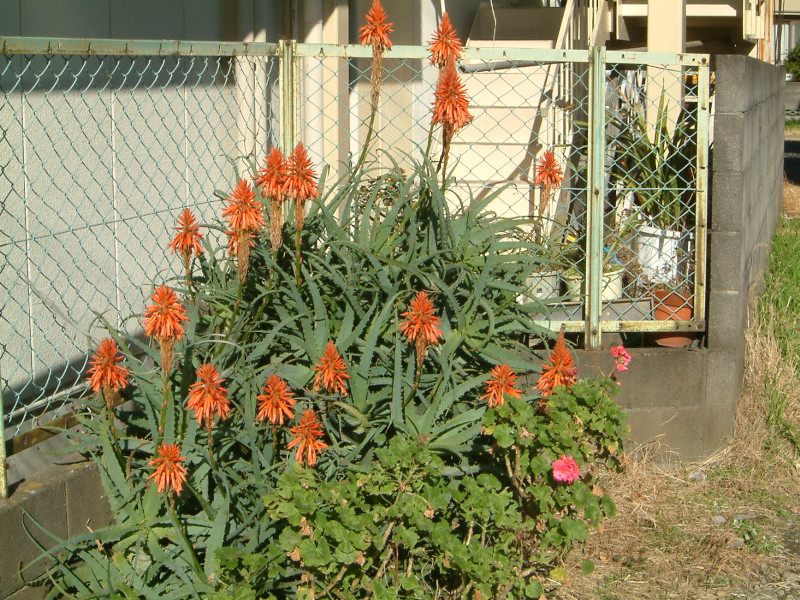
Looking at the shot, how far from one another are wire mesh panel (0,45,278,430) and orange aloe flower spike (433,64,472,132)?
911 mm

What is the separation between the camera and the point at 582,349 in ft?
16.7

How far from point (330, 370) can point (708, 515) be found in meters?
2.14

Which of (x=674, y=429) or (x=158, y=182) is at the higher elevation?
(x=158, y=182)

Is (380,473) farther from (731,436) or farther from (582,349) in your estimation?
(731,436)

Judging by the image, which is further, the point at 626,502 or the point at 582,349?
the point at 582,349

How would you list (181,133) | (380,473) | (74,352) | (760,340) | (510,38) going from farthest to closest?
(510,38)
(760,340)
(181,133)
(74,352)
(380,473)

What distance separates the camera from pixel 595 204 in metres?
5.01

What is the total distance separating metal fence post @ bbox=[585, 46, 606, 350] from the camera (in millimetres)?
4953

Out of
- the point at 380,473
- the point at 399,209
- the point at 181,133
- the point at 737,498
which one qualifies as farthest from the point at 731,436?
the point at 181,133

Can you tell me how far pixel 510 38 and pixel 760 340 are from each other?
379 cm

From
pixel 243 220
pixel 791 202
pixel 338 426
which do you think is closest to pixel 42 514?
pixel 338 426

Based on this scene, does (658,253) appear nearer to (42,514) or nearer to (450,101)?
(450,101)

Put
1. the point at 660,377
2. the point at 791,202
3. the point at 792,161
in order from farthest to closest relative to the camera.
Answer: the point at 792,161 < the point at 791,202 < the point at 660,377

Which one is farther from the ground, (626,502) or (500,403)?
(500,403)
